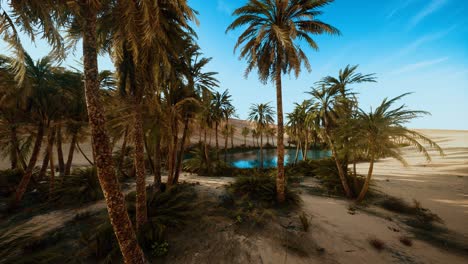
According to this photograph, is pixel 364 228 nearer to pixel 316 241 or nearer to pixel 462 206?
pixel 316 241

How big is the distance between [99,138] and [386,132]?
472 inches

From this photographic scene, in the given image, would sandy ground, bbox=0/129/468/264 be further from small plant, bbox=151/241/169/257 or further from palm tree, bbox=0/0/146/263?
palm tree, bbox=0/0/146/263

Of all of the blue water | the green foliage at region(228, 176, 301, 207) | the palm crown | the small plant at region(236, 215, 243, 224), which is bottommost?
the blue water

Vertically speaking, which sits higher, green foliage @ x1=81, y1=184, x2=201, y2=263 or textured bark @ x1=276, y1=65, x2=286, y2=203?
textured bark @ x1=276, y1=65, x2=286, y2=203

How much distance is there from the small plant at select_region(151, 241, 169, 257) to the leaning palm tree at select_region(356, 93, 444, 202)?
10704 millimetres

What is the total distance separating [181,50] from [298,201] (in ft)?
32.0

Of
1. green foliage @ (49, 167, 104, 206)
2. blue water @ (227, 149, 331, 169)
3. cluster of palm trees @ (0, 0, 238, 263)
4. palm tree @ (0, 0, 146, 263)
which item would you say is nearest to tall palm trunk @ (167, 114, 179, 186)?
cluster of palm trees @ (0, 0, 238, 263)

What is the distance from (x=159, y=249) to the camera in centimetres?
514

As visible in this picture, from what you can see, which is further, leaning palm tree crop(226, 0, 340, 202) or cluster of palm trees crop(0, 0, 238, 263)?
leaning palm tree crop(226, 0, 340, 202)

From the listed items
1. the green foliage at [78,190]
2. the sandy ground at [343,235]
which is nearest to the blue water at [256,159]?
the sandy ground at [343,235]

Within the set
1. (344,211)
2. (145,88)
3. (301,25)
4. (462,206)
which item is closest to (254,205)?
(344,211)

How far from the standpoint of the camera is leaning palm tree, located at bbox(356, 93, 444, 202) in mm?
8156

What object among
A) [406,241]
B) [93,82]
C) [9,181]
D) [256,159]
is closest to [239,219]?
[406,241]

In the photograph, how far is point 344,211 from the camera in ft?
27.1
